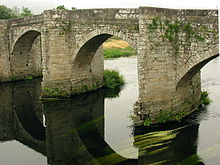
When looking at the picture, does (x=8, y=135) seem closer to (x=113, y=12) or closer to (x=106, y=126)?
(x=106, y=126)

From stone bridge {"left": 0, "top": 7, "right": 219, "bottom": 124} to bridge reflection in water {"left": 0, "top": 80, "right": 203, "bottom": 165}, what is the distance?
1.04 m

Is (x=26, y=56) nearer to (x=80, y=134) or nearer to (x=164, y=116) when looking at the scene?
(x=80, y=134)

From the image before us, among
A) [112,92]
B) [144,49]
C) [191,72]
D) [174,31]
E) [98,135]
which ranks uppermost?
[174,31]

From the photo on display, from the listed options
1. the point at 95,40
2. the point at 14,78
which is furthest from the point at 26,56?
the point at 95,40

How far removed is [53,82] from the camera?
58.0 feet

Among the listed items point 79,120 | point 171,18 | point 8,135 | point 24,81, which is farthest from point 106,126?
point 24,81

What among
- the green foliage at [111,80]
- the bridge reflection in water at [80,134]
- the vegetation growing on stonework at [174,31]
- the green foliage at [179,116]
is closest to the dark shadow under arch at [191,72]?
the vegetation growing on stonework at [174,31]

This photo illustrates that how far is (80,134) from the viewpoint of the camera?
1290 cm

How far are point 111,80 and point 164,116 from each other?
28.4ft

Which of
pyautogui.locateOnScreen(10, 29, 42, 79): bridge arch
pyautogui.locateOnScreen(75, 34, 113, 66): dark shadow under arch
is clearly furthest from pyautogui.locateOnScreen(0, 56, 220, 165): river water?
pyautogui.locateOnScreen(10, 29, 42, 79): bridge arch

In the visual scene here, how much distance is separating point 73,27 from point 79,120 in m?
5.38

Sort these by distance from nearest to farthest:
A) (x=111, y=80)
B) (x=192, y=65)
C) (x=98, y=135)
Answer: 1. (x=192, y=65)
2. (x=98, y=135)
3. (x=111, y=80)

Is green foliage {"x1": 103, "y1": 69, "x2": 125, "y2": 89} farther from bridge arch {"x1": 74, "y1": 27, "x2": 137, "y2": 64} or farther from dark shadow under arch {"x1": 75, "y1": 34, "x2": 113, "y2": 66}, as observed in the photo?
bridge arch {"x1": 74, "y1": 27, "x2": 137, "y2": 64}

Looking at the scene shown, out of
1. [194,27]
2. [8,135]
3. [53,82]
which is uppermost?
[194,27]
